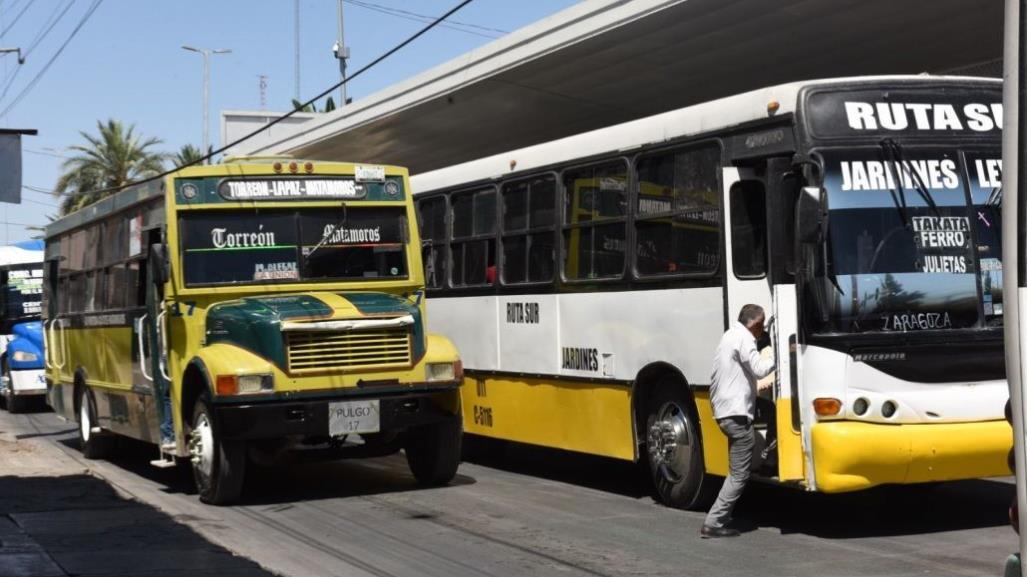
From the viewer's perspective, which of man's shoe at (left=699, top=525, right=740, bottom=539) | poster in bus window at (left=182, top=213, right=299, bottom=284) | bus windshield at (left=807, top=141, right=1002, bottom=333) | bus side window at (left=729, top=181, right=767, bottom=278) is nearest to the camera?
bus windshield at (left=807, top=141, right=1002, bottom=333)

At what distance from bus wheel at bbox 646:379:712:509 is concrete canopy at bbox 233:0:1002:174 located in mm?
8104

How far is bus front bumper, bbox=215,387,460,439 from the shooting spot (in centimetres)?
1223

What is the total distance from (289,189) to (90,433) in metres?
5.34

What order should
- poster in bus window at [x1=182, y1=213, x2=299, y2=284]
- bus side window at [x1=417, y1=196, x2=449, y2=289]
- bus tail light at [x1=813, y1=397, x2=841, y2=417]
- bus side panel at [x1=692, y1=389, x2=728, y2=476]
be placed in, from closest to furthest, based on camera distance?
bus tail light at [x1=813, y1=397, x2=841, y2=417]
bus side panel at [x1=692, y1=389, x2=728, y2=476]
poster in bus window at [x1=182, y1=213, x2=299, y2=284]
bus side window at [x1=417, y1=196, x2=449, y2=289]

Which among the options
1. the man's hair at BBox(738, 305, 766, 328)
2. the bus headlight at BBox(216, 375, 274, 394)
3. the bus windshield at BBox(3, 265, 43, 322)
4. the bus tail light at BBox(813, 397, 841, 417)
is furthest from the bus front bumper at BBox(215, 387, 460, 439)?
the bus windshield at BBox(3, 265, 43, 322)

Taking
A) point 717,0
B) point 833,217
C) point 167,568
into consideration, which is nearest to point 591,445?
point 833,217

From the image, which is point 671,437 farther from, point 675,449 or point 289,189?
point 289,189

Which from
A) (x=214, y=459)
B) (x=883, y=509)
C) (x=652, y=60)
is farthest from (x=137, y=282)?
(x=652, y=60)

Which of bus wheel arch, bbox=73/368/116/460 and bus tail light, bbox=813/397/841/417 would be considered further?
bus wheel arch, bbox=73/368/116/460

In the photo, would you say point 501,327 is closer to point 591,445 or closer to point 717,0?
point 591,445

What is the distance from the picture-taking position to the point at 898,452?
→ 32.5ft

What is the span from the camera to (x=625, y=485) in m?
13.9

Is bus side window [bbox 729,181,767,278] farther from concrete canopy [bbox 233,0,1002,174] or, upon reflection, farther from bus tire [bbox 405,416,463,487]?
concrete canopy [bbox 233,0,1002,174]

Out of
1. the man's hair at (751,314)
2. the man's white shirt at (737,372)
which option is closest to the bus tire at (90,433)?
the man's white shirt at (737,372)
